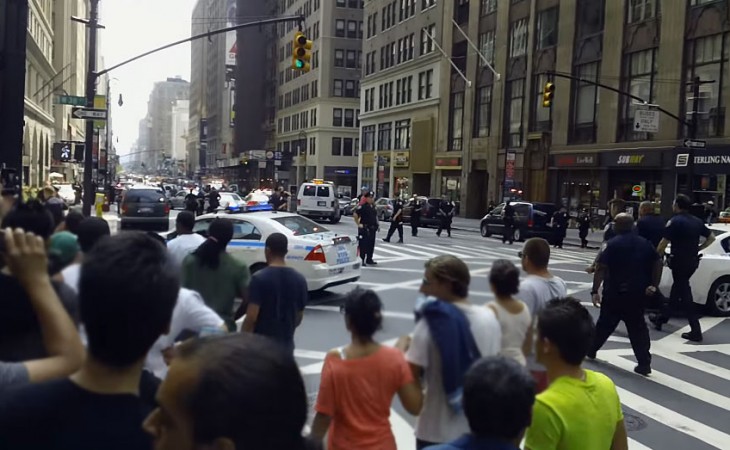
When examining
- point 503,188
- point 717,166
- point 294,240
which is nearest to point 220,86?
point 503,188

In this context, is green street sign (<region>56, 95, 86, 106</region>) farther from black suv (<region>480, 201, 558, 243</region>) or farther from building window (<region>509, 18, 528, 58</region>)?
building window (<region>509, 18, 528, 58</region>)

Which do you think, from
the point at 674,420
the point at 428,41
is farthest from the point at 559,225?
the point at 428,41

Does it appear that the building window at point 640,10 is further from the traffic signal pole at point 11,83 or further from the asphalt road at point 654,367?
the traffic signal pole at point 11,83

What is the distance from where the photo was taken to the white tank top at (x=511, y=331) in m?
4.21

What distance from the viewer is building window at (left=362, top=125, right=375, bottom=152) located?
67062 millimetres

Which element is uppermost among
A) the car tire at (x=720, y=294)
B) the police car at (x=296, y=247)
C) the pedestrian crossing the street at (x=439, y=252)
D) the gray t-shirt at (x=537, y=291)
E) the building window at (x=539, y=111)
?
the building window at (x=539, y=111)

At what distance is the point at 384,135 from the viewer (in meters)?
64.2

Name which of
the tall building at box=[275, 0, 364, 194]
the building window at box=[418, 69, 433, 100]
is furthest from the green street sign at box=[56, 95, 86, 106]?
the tall building at box=[275, 0, 364, 194]

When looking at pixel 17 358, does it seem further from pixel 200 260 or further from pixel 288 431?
pixel 200 260

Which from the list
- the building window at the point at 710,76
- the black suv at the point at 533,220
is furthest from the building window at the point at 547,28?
the black suv at the point at 533,220

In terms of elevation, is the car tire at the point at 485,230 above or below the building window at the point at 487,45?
below

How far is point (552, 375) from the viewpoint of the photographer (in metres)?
3.32

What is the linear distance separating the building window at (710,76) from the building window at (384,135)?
33.5 meters

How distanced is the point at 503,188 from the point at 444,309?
136 feet
